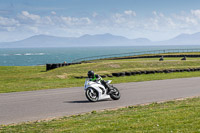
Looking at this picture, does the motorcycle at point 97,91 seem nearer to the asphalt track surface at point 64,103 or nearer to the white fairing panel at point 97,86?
the white fairing panel at point 97,86

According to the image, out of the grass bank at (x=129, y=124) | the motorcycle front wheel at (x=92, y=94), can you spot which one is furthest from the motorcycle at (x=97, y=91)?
the grass bank at (x=129, y=124)

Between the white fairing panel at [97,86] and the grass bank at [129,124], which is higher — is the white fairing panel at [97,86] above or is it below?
above

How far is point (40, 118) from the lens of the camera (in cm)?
1060

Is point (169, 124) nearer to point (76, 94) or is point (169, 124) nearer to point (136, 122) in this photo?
point (136, 122)

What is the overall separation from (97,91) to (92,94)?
0.89ft

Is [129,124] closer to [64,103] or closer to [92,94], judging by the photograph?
[64,103]

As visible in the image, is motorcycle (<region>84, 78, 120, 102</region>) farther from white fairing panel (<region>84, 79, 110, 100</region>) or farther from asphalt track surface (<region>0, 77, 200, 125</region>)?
asphalt track surface (<region>0, 77, 200, 125</region>)

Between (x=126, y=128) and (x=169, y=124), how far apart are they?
1.15m

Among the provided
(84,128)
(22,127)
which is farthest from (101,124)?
(22,127)

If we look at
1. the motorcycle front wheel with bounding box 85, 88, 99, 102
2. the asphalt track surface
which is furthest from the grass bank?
the motorcycle front wheel with bounding box 85, 88, 99, 102

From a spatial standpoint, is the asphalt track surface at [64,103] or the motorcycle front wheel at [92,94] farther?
the motorcycle front wheel at [92,94]

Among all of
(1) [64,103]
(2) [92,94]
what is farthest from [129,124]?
(2) [92,94]

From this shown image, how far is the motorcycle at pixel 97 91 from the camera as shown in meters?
14.0

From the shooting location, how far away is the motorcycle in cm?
1404
